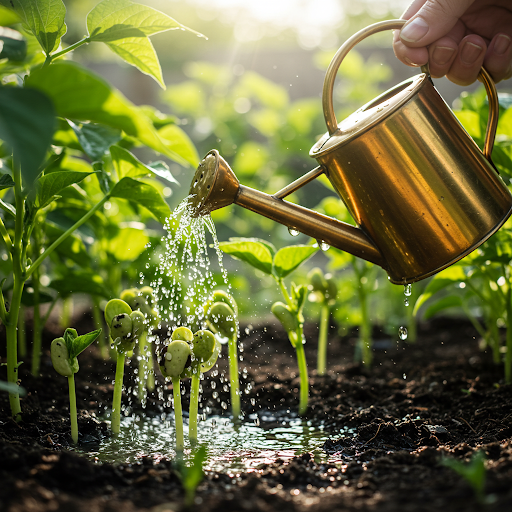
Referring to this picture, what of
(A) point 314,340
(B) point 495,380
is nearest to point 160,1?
(A) point 314,340

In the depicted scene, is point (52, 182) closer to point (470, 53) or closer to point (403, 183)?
point (403, 183)

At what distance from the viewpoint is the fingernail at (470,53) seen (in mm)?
953

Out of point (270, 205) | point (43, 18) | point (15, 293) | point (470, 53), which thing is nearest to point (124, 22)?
point (43, 18)

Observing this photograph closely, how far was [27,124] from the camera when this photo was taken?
48 cm

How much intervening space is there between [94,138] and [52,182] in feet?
0.37

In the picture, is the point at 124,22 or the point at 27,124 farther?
the point at 124,22

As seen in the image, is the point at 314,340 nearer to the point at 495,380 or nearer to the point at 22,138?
the point at 495,380

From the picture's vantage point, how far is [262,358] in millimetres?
1620

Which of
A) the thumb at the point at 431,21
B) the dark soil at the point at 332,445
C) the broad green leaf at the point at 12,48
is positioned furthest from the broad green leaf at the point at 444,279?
the broad green leaf at the point at 12,48

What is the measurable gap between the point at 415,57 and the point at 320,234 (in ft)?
→ 1.28

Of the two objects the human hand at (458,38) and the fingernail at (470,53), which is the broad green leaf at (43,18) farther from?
the fingernail at (470,53)

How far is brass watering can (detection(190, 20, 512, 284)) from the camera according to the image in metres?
0.78

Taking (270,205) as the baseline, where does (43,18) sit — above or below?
above

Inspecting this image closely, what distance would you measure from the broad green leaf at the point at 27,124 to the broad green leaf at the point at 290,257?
1.91ft
